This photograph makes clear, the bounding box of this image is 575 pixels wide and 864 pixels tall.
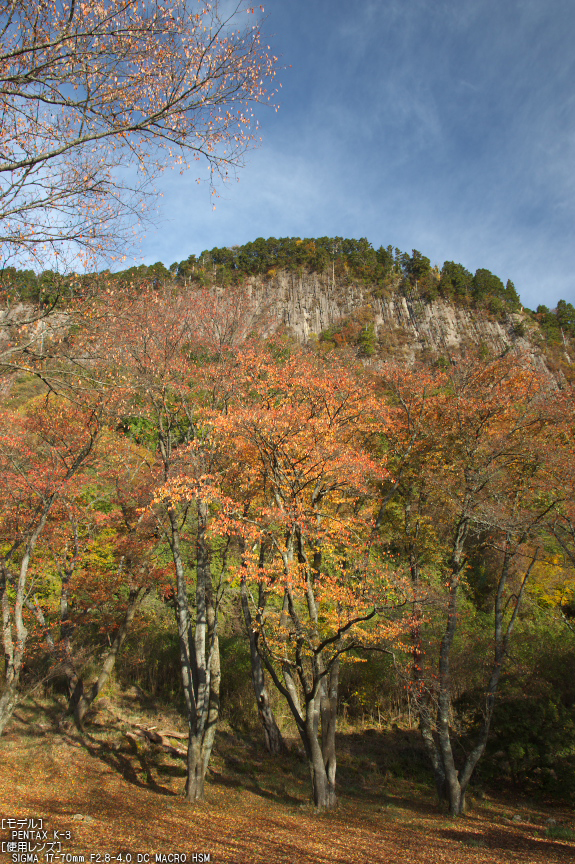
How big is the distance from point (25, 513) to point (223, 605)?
33.2ft

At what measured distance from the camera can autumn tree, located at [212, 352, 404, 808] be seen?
9281 mm

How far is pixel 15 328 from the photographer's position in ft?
18.9

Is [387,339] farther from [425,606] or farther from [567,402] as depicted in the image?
[425,606]

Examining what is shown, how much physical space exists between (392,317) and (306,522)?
59.7 meters

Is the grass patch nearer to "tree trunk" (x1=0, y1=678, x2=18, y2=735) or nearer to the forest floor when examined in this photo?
the forest floor

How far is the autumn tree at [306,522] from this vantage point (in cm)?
928

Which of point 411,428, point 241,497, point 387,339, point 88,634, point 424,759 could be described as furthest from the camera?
point 387,339

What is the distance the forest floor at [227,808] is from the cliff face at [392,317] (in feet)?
158

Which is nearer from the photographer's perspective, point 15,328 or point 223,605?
point 15,328

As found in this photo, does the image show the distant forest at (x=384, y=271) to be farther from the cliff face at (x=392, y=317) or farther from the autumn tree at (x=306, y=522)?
the autumn tree at (x=306, y=522)

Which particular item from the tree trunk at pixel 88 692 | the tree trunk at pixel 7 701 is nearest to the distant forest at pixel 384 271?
the tree trunk at pixel 88 692

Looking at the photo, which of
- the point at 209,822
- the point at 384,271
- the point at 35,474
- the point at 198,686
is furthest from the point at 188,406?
the point at 384,271

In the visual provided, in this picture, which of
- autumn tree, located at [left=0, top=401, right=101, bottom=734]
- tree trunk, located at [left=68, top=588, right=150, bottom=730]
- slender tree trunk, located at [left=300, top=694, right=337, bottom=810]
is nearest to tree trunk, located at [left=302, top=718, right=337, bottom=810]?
slender tree trunk, located at [left=300, top=694, right=337, bottom=810]

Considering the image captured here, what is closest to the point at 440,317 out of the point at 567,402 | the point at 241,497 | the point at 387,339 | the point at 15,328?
the point at 387,339
